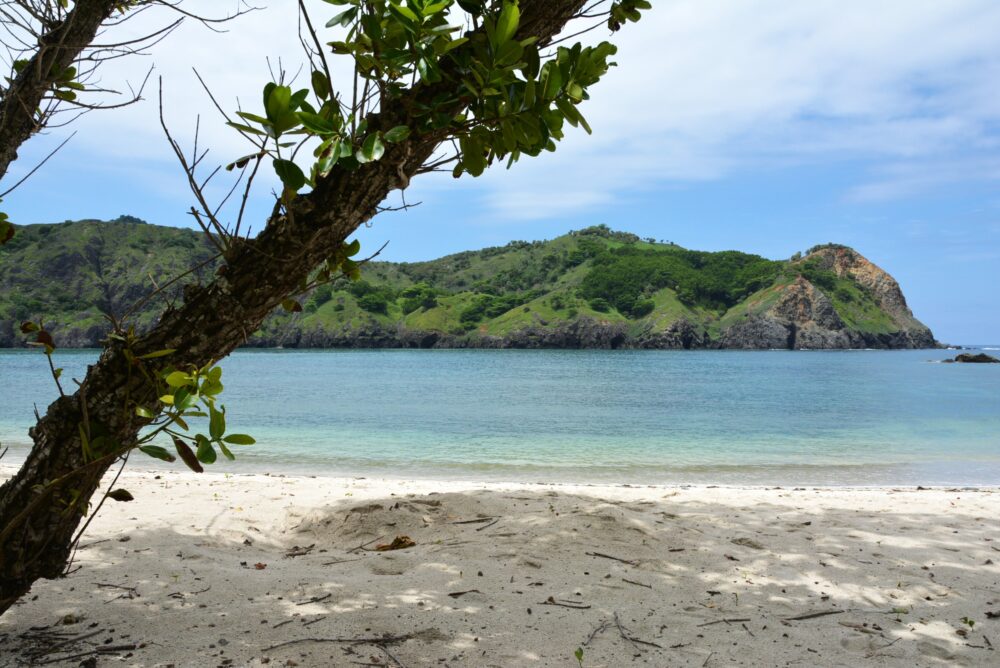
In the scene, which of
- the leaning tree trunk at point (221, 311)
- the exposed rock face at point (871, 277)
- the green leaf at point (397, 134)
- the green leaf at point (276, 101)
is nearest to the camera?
the green leaf at point (276, 101)

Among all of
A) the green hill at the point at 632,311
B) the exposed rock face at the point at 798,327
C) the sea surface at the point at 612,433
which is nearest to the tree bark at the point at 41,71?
the sea surface at the point at 612,433

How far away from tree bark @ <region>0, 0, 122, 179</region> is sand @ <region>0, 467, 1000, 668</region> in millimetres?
2360

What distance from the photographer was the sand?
A: 2.89 meters

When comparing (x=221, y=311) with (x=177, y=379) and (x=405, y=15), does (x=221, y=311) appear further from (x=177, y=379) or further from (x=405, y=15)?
(x=405, y=15)

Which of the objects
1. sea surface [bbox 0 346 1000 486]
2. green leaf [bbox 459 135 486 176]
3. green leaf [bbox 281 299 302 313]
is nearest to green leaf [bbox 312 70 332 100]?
green leaf [bbox 459 135 486 176]

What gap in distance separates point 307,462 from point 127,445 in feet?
39.0

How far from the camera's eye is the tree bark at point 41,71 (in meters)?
3.07

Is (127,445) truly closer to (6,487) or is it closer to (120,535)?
(6,487)

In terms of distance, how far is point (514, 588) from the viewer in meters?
3.68

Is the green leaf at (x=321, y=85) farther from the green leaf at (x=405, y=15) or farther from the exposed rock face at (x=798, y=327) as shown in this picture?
the exposed rock face at (x=798, y=327)

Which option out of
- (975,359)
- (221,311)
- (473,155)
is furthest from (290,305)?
(975,359)

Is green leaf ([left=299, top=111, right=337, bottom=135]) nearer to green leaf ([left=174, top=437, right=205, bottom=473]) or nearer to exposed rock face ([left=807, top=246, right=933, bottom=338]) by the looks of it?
green leaf ([left=174, top=437, right=205, bottom=473])

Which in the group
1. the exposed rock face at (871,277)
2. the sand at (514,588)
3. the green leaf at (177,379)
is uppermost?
the exposed rock face at (871,277)

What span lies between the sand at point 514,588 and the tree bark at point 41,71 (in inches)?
92.9
